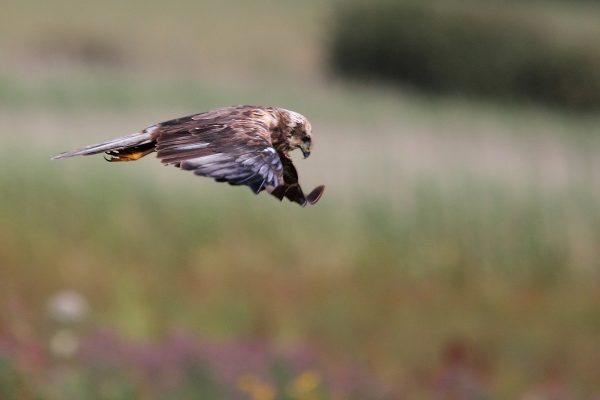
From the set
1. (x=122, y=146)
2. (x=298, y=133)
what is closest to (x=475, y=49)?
(x=298, y=133)

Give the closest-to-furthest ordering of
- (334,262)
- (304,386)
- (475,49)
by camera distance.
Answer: (304,386) < (334,262) < (475,49)

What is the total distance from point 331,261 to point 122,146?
220 inches

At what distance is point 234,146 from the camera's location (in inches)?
124

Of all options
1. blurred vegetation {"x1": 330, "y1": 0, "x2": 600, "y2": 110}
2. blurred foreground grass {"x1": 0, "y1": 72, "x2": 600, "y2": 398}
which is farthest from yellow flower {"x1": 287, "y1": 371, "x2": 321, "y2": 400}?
blurred vegetation {"x1": 330, "y1": 0, "x2": 600, "y2": 110}

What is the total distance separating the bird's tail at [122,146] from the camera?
3121mm

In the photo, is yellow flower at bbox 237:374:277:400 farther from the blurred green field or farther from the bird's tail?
the bird's tail

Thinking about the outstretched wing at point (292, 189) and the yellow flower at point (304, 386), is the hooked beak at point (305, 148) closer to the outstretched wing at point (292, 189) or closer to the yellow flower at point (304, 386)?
the outstretched wing at point (292, 189)

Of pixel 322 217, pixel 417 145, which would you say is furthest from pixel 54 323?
pixel 417 145

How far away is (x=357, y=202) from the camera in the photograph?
10.1m

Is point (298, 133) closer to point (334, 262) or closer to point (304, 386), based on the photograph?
point (304, 386)

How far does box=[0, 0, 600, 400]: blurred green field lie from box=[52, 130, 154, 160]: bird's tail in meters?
2.45

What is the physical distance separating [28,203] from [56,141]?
8.99 ft

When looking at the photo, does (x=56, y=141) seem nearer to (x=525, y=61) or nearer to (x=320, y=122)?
(x=320, y=122)

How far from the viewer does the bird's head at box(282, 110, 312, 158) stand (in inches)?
133
